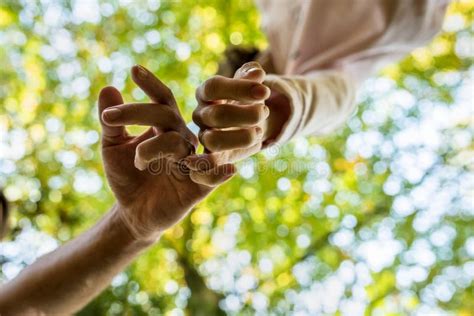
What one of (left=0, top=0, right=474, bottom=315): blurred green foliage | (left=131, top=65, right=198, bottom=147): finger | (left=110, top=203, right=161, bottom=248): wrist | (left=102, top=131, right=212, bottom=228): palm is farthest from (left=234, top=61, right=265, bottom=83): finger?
(left=0, top=0, right=474, bottom=315): blurred green foliage

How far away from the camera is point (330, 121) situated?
1.11 meters

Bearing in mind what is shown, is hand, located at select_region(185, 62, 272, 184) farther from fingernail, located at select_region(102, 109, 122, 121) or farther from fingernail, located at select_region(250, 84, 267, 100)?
fingernail, located at select_region(102, 109, 122, 121)

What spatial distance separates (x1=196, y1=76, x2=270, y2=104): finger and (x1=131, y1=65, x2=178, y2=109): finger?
79mm

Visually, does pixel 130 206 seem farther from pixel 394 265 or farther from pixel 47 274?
pixel 394 265

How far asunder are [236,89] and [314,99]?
1.00ft

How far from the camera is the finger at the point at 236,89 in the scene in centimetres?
72

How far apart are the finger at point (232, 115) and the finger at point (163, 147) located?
50 millimetres

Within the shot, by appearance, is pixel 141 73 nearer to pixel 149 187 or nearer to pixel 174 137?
pixel 174 137

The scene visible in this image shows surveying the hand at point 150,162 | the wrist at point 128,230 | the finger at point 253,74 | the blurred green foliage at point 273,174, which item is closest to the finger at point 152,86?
the hand at point 150,162

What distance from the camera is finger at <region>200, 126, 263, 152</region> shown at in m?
0.73

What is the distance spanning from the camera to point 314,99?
99 cm

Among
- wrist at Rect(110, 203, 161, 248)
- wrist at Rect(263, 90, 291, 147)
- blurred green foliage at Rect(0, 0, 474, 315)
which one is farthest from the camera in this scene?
blurred green foliage at Rect(0, 0, 474, 315)

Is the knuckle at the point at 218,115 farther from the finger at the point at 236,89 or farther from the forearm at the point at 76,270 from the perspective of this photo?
the forearm at the point at 76,270

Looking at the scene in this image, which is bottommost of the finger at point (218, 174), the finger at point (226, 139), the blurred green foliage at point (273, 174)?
the blurred green foliage at point (273, 174)
